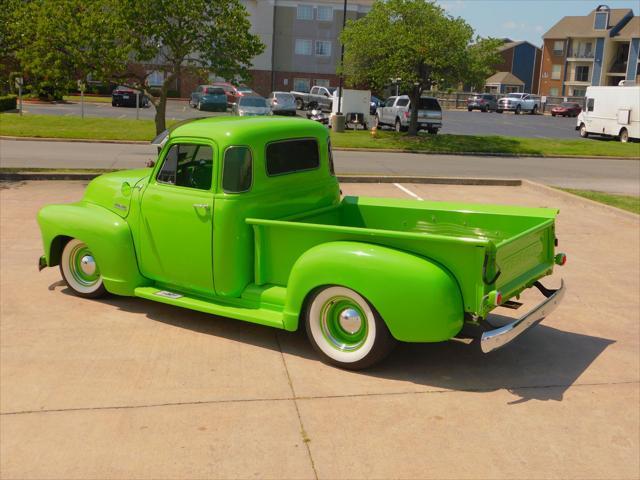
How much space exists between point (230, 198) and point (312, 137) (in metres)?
1.29

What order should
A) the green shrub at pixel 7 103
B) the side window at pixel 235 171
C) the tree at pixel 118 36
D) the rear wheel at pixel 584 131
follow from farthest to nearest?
the rear wheel at pixel 584 131 → the green shrub at pixel 7 103 → the tree at pixel 118 36 → the side window at pixel 235 171

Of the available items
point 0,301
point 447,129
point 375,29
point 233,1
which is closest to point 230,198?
point 0,301

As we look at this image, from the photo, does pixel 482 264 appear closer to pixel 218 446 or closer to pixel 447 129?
pixel 218 446

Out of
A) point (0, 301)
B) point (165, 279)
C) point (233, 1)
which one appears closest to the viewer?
point (165, 279)

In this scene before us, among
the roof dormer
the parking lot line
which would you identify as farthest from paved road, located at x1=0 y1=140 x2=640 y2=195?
the roof dormer

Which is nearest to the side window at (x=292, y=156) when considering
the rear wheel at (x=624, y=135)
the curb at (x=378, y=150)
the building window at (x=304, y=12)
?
the curb at (x=378, y=150)

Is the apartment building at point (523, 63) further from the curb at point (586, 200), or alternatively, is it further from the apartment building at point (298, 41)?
the curb at point (586, 200)

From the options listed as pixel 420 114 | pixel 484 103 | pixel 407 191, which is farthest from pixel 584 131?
pixel 484 103

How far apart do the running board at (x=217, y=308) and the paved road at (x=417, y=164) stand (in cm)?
1172

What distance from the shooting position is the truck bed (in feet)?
17.4

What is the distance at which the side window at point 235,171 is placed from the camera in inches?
246

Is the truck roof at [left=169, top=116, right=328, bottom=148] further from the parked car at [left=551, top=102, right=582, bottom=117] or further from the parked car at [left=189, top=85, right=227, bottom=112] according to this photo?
the parked car at [left=551, top=102, right=582, bottom=117]

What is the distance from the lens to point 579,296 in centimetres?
815

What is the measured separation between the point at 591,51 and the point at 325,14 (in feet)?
102
